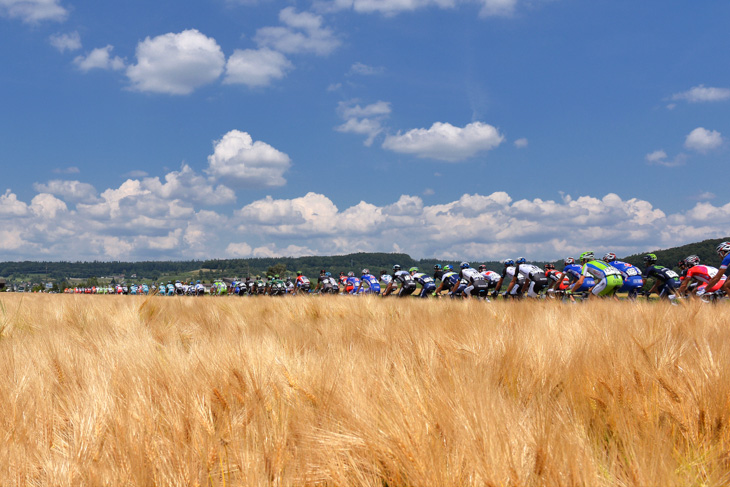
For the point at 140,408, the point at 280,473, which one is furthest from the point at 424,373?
the point at 140,408

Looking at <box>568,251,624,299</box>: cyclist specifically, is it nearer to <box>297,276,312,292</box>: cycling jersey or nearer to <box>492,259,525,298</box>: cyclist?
<box>492,259,525,298</box>: cyclist

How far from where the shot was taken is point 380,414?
1714mm

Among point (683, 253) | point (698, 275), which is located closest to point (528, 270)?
point (698, 275)

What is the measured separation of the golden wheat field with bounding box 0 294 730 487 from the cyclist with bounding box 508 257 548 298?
61.5 ft

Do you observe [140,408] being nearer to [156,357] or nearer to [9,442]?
[9,442]

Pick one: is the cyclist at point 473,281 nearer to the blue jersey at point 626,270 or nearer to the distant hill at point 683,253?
the blue jersey at point 626,270

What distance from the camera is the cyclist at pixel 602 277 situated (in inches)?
730

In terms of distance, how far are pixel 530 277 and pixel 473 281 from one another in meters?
3.09

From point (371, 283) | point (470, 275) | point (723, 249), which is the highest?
point (723, 249)

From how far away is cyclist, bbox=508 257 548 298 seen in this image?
2131 centimetres

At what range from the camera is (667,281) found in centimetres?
1858

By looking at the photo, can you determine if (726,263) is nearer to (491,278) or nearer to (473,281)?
(473,281)

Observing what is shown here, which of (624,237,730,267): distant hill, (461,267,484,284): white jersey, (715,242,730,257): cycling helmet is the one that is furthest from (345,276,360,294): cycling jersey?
(624,237,730,267): distant hill

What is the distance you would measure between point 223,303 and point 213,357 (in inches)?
197
